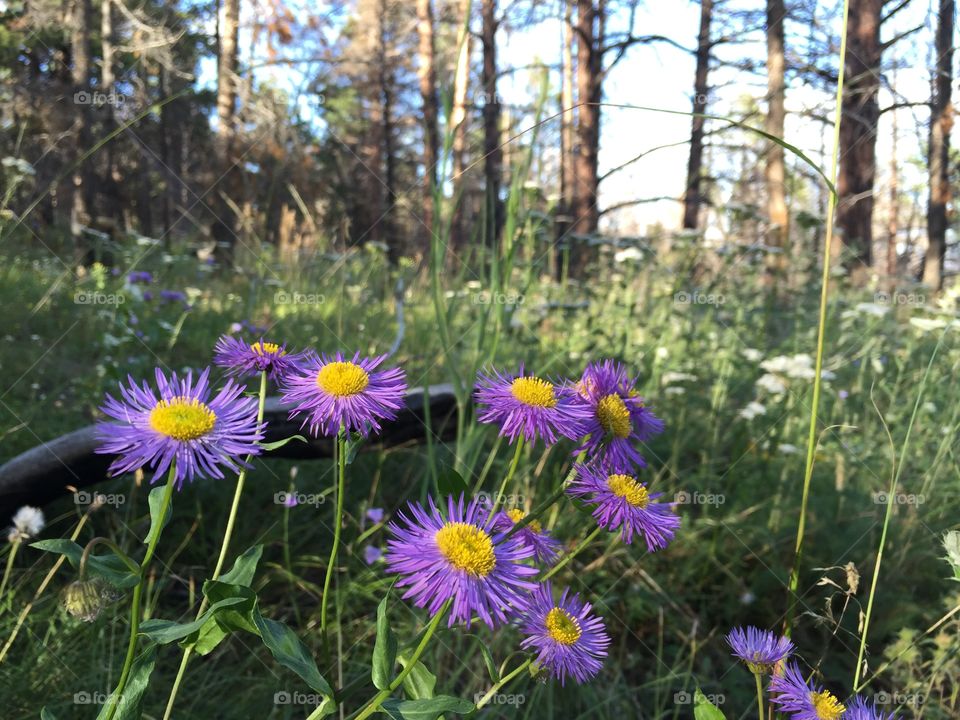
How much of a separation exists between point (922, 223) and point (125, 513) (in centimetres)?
638

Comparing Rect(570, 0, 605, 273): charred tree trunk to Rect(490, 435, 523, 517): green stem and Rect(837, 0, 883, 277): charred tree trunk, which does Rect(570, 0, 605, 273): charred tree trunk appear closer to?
Rect(837, 0, 883, 277): charred tree trunk

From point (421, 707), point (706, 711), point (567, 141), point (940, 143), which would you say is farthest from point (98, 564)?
point (567, 141)

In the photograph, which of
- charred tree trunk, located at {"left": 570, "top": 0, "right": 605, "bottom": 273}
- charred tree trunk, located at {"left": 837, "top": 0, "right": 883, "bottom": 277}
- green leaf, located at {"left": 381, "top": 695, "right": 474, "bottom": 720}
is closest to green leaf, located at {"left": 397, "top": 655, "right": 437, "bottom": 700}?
green leaf, located at {"left": 381, "top": 695, "right": 474, "bottom": 720}

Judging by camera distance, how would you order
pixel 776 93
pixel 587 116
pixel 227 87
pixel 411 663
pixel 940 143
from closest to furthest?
pixel 411 663 → pixel 940 143 → pixel 776 93 → pixel 587 116 → pixel 227 87

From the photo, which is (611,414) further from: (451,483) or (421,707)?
(421,707)

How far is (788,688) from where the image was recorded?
2.39 ft

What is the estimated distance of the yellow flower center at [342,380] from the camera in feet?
2.22

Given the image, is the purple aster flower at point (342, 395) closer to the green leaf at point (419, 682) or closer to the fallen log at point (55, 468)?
the green leaf at point (419, 682)

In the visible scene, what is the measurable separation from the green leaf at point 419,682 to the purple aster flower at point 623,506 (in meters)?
0.24

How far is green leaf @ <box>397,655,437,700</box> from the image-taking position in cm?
70

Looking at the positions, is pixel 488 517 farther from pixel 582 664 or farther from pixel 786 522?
pixel 786 522

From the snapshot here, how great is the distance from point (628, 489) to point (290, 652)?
0.36 meters

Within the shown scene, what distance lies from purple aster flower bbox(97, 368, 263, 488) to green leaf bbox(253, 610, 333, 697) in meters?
0.14

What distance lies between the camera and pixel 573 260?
214 inches
